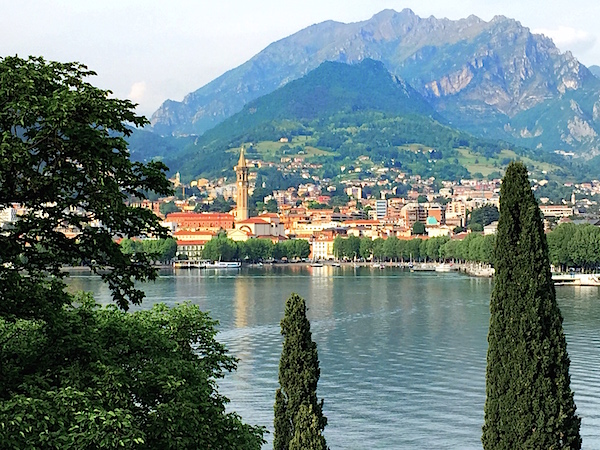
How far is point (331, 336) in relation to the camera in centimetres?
3612

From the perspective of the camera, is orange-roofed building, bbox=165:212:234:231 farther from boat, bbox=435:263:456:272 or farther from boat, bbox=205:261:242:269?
boat, bbox=435:263:456:272

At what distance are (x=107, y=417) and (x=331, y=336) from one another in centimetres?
2874

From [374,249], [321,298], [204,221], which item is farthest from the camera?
[204,221]

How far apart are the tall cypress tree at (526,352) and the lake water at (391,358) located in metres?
8.15

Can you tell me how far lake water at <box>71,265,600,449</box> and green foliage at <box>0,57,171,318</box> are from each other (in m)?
10.5

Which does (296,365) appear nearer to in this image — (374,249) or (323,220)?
(374,249)

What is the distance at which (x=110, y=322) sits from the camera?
9.60 m

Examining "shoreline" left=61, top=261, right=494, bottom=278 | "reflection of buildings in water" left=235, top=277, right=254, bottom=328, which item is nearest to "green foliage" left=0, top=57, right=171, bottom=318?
"reflection of buildings in water" left=235, top=277, right=254, bottom=328

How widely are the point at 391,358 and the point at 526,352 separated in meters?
20.0

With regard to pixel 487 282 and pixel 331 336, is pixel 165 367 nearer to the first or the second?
pixel 331 336

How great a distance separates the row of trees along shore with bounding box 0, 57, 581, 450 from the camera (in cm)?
768

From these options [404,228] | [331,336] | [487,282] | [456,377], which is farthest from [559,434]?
[404,228]

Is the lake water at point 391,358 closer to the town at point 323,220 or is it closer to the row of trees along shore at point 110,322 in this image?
the row of trees along shore at point 110,322

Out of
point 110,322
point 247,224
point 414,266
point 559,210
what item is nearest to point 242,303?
point 110,322
